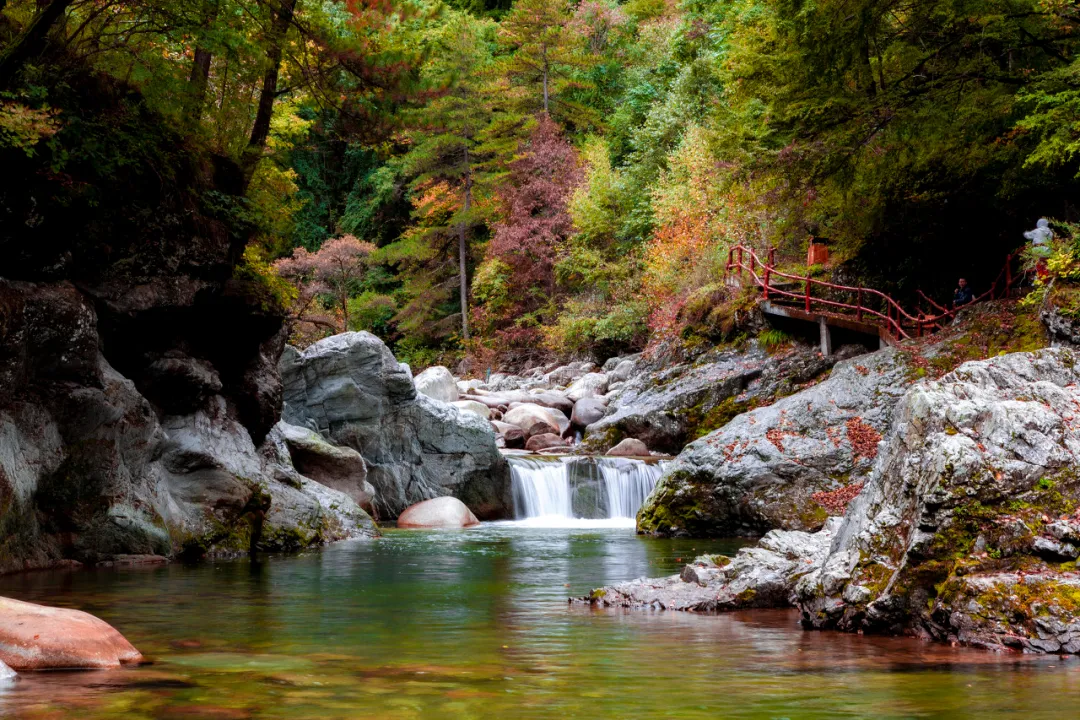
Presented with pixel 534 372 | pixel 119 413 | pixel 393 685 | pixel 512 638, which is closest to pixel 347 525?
pixel 119 413

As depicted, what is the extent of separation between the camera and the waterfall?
2212cm

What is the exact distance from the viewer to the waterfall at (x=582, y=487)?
22.1 m

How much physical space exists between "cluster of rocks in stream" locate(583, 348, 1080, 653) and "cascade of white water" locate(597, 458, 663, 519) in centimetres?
1331

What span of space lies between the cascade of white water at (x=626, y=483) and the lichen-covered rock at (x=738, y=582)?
11.7 m

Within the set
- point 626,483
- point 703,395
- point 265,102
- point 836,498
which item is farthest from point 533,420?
point 265,102

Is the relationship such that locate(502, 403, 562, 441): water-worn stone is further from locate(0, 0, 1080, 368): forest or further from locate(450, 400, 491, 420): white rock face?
locate(0, 0, 1080, 368): forest

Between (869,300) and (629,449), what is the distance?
7.09m

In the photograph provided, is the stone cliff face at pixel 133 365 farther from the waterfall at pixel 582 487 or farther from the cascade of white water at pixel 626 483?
the cascade of white water at pixel 626 483

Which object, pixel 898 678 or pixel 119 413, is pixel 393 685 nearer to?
pixel 898 678

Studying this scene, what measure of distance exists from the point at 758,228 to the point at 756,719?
28893mm

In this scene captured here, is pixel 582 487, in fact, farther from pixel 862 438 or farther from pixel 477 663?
pixel 477 663

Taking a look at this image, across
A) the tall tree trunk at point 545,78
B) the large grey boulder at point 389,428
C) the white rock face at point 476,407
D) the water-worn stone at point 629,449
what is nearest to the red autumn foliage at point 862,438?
the water-worn stone at point 629,449

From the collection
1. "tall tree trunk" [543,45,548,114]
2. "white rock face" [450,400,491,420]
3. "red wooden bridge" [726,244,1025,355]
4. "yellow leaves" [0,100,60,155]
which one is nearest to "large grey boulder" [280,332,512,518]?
"white rock face" [450,400,491,420]

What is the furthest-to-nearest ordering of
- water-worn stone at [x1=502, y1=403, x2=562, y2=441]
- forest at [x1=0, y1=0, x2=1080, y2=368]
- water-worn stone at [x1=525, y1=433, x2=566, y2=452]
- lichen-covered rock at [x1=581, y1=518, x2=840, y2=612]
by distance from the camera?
water-worn stone at [x1=502, y1=403, x2=562, y2=441]
water-worn stone at [x1=525, y1=433, x2=566, y2=452]
forest at [x1=0, y1=0, x2=1080, y2=368]
lichen-covered rock at [x1=581, y1=518, x2=840, y2=612]
